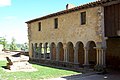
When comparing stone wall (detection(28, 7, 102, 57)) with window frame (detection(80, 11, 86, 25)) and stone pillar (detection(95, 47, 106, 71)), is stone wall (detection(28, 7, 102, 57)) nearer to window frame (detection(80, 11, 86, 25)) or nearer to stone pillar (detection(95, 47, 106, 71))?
window frame (detection(80, 11, 86, 25))

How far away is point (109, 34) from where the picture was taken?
17078mm

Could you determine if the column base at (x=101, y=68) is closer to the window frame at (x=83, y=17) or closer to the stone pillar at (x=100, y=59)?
the stone pillar at (x=100, y=59)

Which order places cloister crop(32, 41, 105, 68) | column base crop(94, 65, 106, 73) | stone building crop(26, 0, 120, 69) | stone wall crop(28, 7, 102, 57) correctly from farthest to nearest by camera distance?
1. stone wall crop(28, 7, 102, 57)
2. cloister crop(32, 41, 105, 68)
3. stone building crop(26, 0, 120, 69)
4. column base crop(94, 65, 106, 73)

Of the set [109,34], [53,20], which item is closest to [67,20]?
[53,20]

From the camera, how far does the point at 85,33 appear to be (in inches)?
763

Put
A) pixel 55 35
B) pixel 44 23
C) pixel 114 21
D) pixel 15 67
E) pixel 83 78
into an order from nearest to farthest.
Answer: pixel 83 78 → pixel 114 21 → pixel 15 67 → pixel 55 35 → pixel 44 23

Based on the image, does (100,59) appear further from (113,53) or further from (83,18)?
(83,18)

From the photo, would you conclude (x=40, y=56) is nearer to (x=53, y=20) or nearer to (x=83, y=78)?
(x=53, y=20)

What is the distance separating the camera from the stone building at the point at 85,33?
17.3 m

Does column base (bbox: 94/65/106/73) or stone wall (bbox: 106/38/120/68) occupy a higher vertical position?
stone wall (bbox: 106/38/120/68)

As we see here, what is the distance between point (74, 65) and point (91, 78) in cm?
630

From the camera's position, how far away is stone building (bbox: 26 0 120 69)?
17281 millimetres

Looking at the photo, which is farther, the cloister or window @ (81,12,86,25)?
window @ (81,12,86,25)

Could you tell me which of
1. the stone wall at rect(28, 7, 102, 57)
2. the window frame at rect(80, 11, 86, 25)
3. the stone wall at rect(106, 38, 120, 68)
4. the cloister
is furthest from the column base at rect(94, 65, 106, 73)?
the window frame at rect(80, 11, 86, 25)
